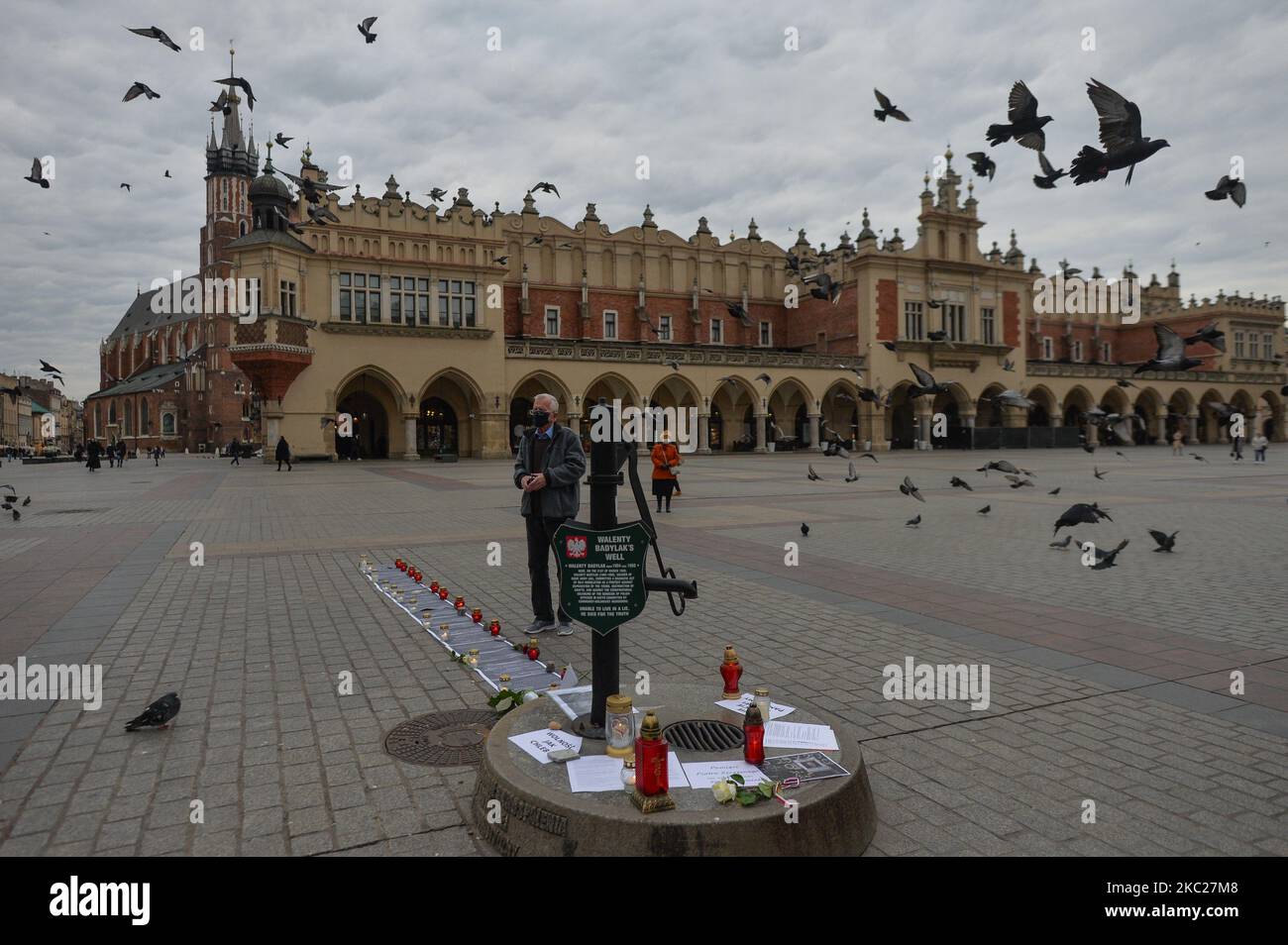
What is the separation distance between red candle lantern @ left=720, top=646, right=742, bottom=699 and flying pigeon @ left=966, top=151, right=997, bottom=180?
486 inches

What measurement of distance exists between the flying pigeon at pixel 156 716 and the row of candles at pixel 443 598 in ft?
6.30

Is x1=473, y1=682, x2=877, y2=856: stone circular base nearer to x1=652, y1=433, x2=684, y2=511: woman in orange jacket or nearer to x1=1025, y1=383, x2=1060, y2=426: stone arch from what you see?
x1=652, y1=433, x2=684, y2=511: woman in orange jacket

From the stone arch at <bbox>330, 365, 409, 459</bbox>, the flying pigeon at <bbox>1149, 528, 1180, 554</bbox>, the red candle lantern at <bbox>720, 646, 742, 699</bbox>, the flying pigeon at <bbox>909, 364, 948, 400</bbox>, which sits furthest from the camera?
the stone arch at <bbox>330, 365, 409, 459</bbox>

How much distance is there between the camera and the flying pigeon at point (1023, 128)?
1047 cm

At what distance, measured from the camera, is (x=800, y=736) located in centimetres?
381

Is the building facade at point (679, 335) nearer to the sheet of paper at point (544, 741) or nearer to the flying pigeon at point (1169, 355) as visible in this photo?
the flying pigeon at point (1169, 355)

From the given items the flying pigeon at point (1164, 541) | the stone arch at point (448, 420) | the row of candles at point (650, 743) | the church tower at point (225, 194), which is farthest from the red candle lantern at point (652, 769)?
the church tower at point (225, 194)

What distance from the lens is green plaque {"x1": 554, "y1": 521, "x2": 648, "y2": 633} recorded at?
150 inches

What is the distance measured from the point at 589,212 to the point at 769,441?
18659 mm

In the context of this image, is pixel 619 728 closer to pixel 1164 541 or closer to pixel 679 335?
pixel 1164 541

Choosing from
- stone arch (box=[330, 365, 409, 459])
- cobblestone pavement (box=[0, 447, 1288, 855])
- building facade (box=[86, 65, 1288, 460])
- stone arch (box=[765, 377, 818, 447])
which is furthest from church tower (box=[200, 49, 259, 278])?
cobblestone pavement (box=[0, 447, 1288, 855])

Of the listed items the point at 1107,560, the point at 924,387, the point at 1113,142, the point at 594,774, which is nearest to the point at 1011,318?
the point at 924,387

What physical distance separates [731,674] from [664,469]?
463 inches
